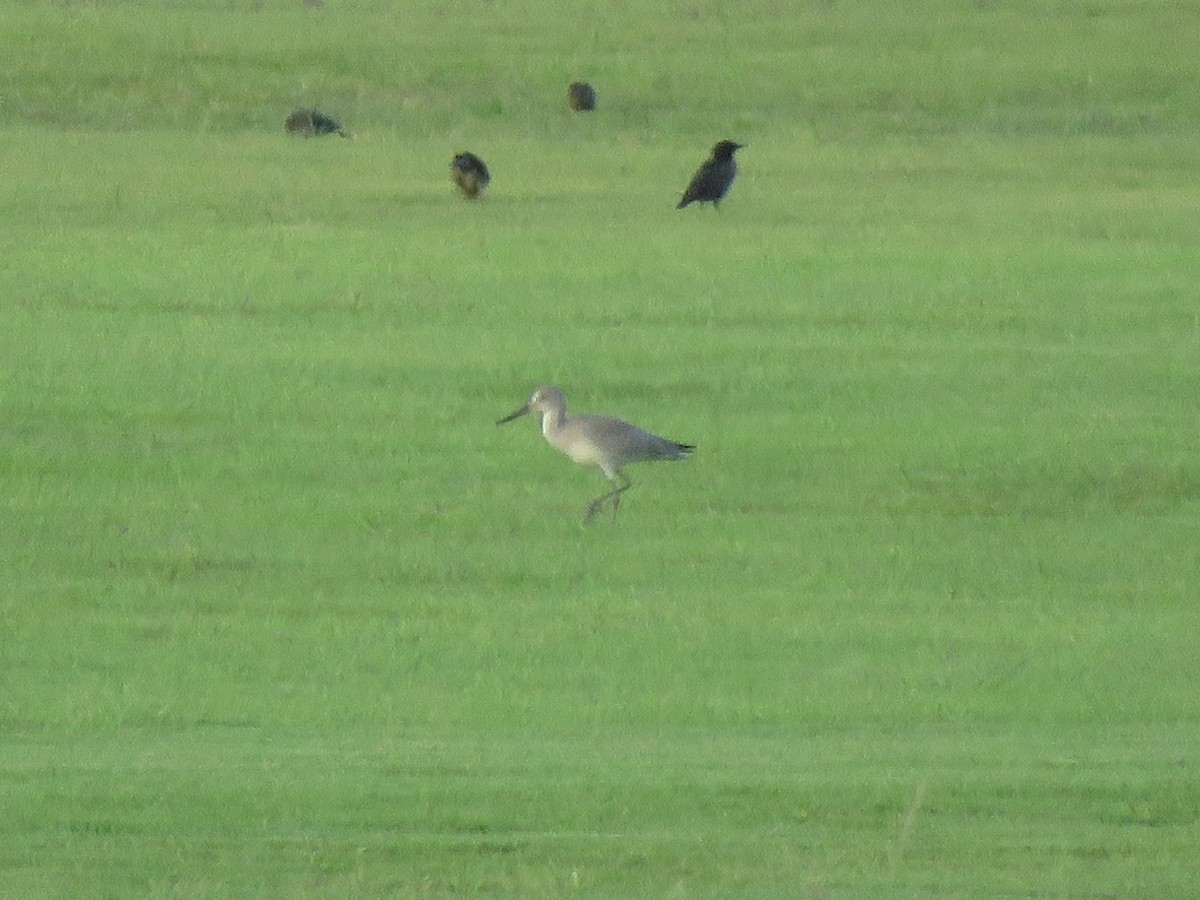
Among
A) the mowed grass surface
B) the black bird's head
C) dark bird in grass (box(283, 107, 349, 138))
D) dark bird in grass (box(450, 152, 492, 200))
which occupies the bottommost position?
the mowed grass surface

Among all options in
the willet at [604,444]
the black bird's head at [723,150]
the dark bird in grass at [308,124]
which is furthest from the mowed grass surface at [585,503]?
the dark bird in grass at [308,124]

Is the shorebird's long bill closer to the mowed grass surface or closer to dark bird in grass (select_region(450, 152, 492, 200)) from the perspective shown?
the mowed grass surface

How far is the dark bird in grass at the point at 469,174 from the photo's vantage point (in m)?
24.8

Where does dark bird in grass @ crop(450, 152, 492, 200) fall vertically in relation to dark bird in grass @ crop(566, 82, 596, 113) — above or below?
below

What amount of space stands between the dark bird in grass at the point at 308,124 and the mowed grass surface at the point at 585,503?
627mm

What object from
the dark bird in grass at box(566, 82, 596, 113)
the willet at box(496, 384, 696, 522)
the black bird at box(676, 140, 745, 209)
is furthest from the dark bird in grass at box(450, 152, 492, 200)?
the willet at box(496, 384, 696, 522)

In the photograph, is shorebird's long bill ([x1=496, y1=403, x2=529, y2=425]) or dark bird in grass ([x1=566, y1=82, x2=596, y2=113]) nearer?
shorebird's long bill ([x1=496, y1=403, x2=529, y2=425])

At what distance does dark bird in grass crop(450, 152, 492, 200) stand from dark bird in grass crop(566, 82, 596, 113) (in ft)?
22.5

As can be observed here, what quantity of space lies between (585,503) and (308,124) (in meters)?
15.8

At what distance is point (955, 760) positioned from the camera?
9.27 meters

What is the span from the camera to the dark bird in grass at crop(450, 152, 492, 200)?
81.4ft

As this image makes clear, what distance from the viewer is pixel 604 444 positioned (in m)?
14.0

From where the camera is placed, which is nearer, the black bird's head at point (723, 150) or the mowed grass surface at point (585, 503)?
the mowed grass surface at point (585, 503)

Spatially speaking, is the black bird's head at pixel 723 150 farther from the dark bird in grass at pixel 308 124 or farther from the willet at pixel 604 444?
the willet at pixel 604 444
